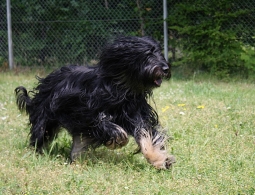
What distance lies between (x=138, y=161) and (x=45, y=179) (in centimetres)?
105

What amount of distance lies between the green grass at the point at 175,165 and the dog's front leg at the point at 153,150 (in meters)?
0.07

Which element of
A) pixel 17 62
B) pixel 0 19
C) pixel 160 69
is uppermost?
pixel 160 69

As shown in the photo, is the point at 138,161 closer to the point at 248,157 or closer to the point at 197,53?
the point at 248,157

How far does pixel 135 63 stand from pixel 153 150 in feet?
2.60

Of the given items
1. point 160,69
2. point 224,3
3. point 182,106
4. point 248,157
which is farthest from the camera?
point 224,3

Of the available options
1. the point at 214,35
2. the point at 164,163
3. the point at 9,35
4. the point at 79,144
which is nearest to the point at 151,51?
the point at 164,163

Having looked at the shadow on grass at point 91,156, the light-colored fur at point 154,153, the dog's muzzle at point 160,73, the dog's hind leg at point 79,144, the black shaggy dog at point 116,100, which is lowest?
the shadow on grass at point 91,156

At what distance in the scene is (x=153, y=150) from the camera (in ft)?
15.6

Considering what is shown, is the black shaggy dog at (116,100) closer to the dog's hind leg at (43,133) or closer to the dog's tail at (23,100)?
the dog's hind leg at (43,133)

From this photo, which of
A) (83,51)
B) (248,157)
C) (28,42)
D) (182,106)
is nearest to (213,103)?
(182,106)

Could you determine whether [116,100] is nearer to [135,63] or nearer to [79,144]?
[135,63]

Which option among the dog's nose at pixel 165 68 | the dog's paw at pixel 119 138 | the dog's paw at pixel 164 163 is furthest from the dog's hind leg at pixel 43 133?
the dog's nose at pixel 165 68

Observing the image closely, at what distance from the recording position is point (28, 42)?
1204 cm

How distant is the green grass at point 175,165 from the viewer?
427cm
